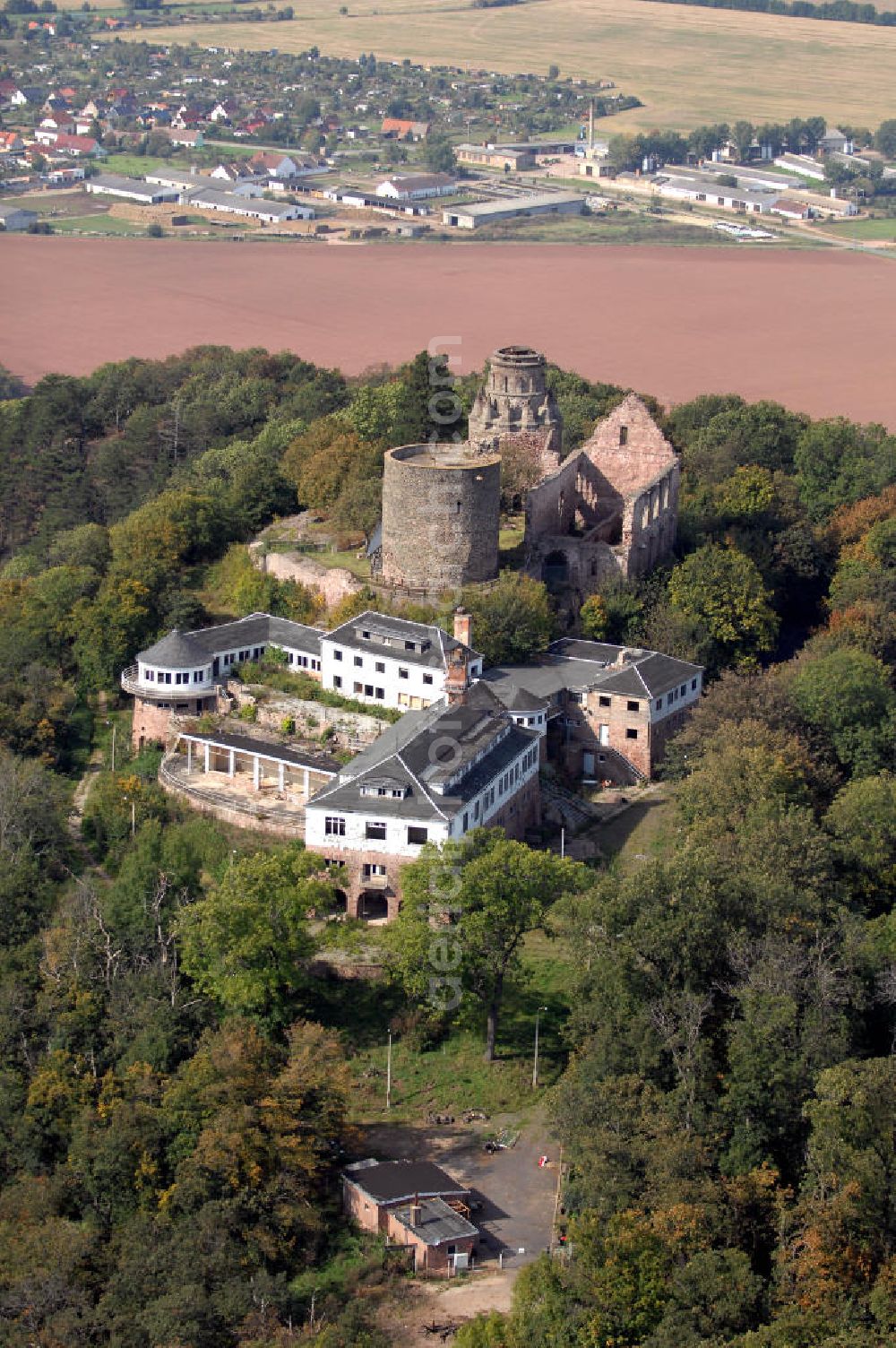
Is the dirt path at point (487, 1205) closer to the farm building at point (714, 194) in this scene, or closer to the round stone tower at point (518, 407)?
the round stone tower at point (518, 407)

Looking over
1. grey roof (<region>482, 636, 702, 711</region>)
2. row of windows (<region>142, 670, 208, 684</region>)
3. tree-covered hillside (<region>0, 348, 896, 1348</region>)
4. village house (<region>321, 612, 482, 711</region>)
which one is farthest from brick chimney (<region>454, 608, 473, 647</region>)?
row of windows (<region>142, 670, 208, 684</region>)

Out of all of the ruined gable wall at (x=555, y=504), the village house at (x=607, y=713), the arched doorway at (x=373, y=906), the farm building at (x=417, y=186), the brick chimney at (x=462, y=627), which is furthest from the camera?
the farm building at (x=417, y=186)

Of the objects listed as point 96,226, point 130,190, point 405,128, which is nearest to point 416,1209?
point 96,226

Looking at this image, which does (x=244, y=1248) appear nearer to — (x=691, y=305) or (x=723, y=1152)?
(x=723, y=1152)

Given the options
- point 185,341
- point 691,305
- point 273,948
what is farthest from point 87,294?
point 273,948

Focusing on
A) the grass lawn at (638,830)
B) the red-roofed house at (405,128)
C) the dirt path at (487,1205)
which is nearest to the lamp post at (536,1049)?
the dirt path at (487,1205)

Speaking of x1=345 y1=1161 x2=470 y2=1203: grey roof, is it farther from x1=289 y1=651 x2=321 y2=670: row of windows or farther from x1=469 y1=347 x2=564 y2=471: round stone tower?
x1=469 y1=347 x2=564 y2=471: round stone tower
